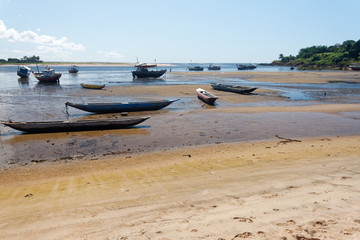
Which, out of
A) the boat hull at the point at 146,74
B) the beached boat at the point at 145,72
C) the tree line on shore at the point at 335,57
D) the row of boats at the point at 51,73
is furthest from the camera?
the tree line on shore at the point at 335,57

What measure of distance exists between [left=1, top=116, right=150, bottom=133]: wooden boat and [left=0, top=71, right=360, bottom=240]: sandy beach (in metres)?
0.48

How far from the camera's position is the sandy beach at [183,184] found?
14.3ft

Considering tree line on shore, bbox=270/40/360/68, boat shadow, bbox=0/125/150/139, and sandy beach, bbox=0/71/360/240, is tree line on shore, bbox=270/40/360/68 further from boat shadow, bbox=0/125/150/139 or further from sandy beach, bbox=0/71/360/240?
boat shadow, bbox=0/125/150/139

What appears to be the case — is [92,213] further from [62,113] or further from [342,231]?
[62,113]

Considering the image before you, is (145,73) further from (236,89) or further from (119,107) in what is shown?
(119,107)

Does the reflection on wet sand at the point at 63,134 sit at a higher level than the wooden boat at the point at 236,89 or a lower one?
lower

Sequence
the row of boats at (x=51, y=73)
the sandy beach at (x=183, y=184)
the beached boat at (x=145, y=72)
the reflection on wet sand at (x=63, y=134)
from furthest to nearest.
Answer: the beached boat at (x=145, y=72) → the row of boats at (x=51, y=73) → the reflection on wet sand at (x=63, y=134) → the sandy beach at (x=183, y=184)

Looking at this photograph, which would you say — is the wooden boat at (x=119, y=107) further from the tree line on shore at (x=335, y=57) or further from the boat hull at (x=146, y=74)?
the tree line on shore at (x=335, y=57)

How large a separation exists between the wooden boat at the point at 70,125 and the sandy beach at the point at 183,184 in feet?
1.57

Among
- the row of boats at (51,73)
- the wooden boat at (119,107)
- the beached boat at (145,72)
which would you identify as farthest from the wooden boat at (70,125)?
the beached boat at (145,72)

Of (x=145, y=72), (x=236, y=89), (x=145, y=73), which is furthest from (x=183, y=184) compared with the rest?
(x=145, y=73)

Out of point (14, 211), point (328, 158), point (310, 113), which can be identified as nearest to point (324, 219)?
point (328, 158)

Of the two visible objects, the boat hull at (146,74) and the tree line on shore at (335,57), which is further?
the tree line on shore at (335,57)

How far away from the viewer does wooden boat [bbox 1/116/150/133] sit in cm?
1302
